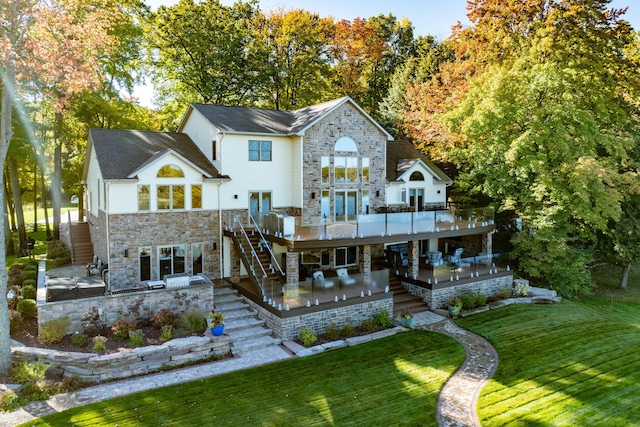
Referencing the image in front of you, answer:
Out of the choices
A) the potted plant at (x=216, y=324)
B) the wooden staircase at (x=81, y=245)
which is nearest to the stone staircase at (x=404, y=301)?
the potted plant at (x=216, y=324)

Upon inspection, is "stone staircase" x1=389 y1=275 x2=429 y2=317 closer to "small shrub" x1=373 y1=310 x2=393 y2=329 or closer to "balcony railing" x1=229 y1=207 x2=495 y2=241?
"small shrub" x1=373 y1=310 x2=393 y2=329

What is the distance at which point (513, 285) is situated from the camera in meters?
21.5

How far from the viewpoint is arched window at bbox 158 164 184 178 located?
1725 centimetres

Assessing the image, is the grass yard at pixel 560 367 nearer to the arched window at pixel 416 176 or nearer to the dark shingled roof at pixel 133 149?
the arched window at pixel 416 176

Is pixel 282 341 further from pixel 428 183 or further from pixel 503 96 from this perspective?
pixel 503 96

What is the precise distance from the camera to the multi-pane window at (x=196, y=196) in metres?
18.1

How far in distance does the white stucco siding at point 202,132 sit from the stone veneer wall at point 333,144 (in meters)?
4.30

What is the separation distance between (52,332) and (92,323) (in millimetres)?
1245

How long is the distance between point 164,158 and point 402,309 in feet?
39.6

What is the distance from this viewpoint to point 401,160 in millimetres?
24750

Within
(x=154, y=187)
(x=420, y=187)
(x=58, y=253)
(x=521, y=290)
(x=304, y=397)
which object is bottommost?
(x=304, y=397)

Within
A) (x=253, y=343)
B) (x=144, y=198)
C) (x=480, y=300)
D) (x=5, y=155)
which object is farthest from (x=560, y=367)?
(x=5, y=155)

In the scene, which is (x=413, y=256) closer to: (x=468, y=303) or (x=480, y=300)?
(x=468, y=303)

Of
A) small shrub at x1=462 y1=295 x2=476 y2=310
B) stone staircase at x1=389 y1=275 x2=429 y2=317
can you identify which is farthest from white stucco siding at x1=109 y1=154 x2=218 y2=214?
small shrub at x1=462 y1=295 x2=476 y2=310
